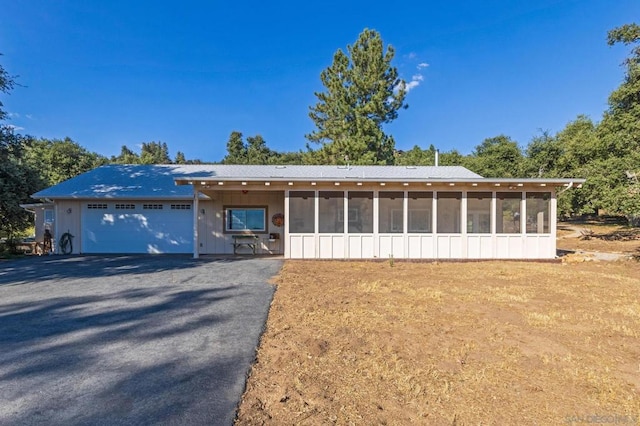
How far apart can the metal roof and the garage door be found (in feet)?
1.80

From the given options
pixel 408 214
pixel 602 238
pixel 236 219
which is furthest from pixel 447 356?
pixel 602 238

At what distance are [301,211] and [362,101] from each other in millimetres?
16742

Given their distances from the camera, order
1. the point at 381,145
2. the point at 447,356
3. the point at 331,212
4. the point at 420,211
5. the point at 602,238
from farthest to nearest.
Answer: the point at 381,145, the point at 602,238, the point at 420,211, the point at 331,212, the point at 447,356

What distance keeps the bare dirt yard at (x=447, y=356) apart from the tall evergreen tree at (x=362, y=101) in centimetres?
1762

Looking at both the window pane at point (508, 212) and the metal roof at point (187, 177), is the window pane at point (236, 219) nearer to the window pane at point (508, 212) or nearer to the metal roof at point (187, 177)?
the metal roof at point (187, 177)

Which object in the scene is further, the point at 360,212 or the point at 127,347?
the point at 360,212

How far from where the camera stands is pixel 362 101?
2441 centimetres

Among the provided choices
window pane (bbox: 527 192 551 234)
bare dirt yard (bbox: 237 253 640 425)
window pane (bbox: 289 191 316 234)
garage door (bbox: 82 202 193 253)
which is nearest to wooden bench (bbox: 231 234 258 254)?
garage door (bbox: 82 202 193 253)

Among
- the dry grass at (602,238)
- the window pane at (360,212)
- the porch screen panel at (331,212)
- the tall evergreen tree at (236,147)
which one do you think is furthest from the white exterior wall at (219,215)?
the tall evergreen tree at (236,147)

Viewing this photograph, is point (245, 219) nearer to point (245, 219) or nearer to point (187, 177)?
point (245, 219)

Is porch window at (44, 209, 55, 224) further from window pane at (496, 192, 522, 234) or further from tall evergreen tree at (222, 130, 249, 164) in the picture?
tall evergreen tree at (222, 130, 249, 164)

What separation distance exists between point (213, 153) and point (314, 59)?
21850mm

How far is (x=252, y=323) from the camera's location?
14.1ft

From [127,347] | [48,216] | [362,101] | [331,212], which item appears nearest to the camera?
[127,347]
